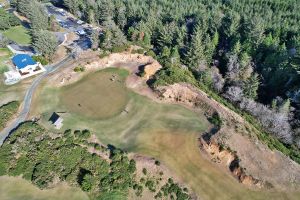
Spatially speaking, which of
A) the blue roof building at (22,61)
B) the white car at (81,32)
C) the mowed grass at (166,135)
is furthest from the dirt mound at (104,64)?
the white car at (81,32)

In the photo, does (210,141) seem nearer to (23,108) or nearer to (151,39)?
(23,108)

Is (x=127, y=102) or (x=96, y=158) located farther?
(x=127, y=102)

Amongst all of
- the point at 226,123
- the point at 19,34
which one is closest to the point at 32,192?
the point at 226,123

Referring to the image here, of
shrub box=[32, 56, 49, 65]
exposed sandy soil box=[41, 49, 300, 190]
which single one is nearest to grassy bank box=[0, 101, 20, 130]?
exposed sandy soil box=[41, 49, 300, 190]

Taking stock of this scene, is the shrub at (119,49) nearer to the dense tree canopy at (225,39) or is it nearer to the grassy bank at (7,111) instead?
the dense tree canopy at (225,39)

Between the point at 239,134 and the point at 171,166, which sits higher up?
the point at 239,134

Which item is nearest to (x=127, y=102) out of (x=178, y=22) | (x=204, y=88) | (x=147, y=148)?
(x=147, y=148)

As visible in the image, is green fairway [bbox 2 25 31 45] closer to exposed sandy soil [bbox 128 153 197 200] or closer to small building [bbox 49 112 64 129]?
small building [bbox 49 112 64 129]
